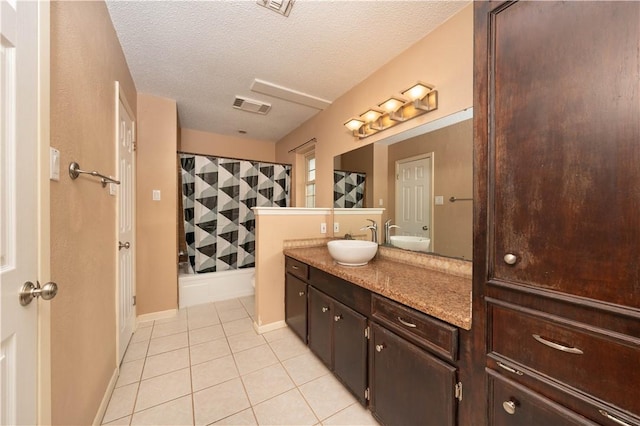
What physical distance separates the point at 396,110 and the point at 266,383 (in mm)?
2221

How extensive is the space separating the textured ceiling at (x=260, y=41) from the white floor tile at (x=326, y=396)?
2464mm

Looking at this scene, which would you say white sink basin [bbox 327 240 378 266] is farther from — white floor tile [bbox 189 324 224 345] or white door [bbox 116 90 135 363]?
white door [bbox 116 90 135 363]

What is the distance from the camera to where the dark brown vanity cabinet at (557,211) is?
0.56 m

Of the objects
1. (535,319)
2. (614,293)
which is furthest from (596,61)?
(535,319)

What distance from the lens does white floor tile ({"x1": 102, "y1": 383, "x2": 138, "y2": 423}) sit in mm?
1384

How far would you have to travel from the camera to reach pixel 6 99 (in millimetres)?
640

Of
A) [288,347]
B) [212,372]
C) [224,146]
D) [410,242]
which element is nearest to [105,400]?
[212,372]

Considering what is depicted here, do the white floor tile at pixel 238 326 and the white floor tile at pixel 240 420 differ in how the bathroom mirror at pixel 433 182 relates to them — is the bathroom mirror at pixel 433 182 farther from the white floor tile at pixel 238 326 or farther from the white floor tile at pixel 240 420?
the white floor tile at pixel 238 326

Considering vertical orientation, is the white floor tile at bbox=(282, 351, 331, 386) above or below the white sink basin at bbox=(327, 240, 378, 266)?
below

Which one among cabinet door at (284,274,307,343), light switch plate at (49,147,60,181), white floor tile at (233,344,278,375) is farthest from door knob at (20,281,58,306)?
cabinet door at (284,274,307,343)

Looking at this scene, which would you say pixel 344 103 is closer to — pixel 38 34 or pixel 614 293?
pixel 38 34

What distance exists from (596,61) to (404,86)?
1419mm

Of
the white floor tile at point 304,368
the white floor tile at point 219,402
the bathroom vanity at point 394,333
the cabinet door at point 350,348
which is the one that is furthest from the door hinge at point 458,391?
the white floor tile at point 219,402

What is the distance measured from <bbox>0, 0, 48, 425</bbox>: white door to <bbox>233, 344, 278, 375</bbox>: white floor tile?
1255mm
